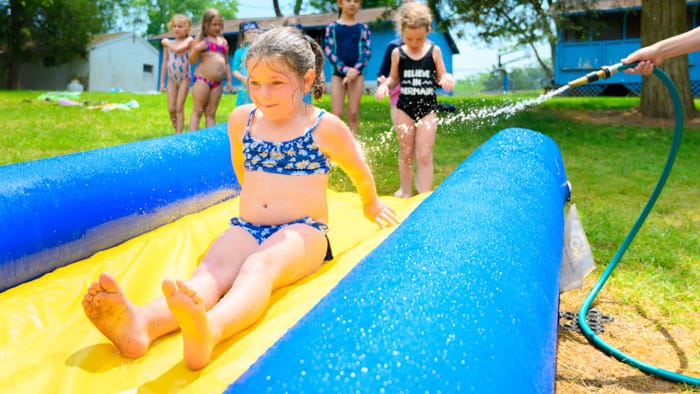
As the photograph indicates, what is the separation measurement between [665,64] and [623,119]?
1.16m

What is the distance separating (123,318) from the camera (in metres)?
1.74

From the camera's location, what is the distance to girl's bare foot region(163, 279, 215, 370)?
1.46 m

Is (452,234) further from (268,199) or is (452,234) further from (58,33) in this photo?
(58,33)

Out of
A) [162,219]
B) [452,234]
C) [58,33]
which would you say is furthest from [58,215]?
[58,33]

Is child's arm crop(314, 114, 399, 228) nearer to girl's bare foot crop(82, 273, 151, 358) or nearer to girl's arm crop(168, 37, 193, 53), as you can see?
girl's bare foot crop(82, 273, 151, 358)

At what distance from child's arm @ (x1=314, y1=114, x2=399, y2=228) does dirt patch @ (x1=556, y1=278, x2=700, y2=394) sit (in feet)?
2.92

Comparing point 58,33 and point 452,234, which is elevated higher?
point 58,33

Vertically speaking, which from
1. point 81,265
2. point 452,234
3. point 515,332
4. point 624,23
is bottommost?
point 81,265

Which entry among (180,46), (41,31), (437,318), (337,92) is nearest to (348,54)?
(337,92)

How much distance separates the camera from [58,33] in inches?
1195

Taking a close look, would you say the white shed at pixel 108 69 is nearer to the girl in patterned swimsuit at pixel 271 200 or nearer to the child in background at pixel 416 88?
the child in background at pixel 416 88

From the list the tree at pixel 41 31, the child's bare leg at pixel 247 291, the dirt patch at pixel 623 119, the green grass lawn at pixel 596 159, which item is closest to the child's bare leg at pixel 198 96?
the green grass lawn at pixel 596 159

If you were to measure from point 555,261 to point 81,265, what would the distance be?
1.83 m

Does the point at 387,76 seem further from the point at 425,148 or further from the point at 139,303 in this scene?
the point at 139,303
